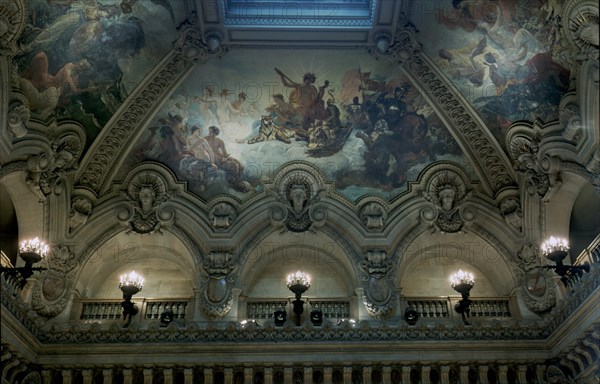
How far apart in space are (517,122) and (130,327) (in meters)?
9.24

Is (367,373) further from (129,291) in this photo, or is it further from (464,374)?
(129,291)

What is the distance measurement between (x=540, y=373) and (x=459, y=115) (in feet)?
19.0

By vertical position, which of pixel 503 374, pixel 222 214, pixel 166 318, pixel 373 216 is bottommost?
pixel 503 374

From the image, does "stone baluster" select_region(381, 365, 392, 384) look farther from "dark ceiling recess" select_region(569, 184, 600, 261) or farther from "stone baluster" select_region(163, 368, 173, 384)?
"dark ceiling recess" select_region(569, 184, 600, 261)

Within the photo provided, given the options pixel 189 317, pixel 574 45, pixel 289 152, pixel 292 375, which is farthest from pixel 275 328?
pixel 574 45

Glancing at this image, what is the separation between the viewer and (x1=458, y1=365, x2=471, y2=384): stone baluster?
40.5ft

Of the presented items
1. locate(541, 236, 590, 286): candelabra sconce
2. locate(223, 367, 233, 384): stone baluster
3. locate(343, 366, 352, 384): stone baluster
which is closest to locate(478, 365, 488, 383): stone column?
locate(541, 236, 590, 286): candelabra sconce

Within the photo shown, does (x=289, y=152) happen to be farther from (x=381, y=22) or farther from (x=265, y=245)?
(x=381, y=22)

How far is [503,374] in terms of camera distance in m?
12.3

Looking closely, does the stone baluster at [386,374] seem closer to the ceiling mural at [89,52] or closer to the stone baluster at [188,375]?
the stone baluster at [188,375]

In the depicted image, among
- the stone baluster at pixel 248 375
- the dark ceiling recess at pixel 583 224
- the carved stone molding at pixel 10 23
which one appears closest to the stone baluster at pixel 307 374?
the stone baluster at pixel 248 375

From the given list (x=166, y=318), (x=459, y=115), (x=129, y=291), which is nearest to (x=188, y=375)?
(x=166, y=318)

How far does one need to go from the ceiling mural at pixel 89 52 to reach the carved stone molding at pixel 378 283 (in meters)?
6.55

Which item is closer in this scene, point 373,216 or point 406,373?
point 406,373
